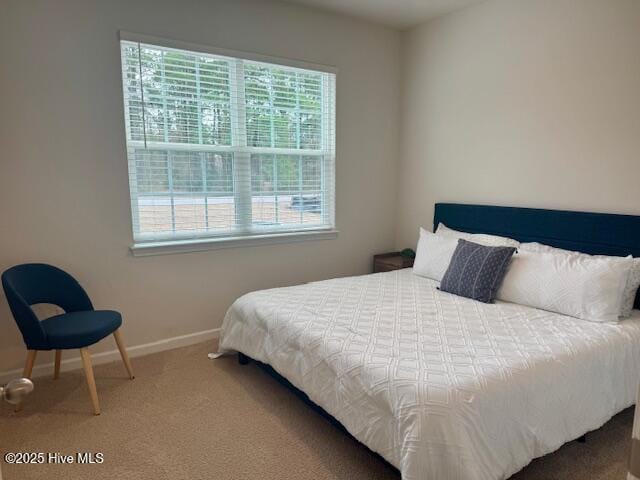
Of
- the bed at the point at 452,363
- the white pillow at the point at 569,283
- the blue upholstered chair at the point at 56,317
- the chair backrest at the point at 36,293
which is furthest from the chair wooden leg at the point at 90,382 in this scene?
the white pillow at the point at 569,283

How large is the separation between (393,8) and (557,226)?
2.18 meters

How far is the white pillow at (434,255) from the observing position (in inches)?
127

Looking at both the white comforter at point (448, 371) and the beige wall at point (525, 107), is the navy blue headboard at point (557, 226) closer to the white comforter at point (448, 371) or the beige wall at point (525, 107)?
the beige wall at point (525, 107)

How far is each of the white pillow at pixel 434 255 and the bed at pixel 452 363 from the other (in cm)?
32

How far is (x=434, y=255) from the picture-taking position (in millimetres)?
3305

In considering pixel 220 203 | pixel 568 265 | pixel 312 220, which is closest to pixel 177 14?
pixel 220 203

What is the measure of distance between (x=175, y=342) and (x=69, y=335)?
3.33 feet

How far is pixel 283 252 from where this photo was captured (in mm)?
3707

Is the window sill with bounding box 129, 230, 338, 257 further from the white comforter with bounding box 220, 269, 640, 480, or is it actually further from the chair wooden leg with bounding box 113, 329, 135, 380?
the white comforter with bounding box 220, 269, 640, 480

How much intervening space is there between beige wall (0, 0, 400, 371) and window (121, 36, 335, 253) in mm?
116

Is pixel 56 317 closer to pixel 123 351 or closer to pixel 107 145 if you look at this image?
pixel 123 351

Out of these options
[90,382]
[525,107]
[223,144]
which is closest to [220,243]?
[223,144]

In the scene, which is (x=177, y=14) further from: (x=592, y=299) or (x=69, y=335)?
(x=592, y=299)

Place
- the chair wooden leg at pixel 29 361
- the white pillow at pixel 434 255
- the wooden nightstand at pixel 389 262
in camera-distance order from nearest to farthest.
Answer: the chair wooden leg at pixel 29 361 → the white pillow at pixel 434 255 → the wooden nightstand at pixel 389 262
